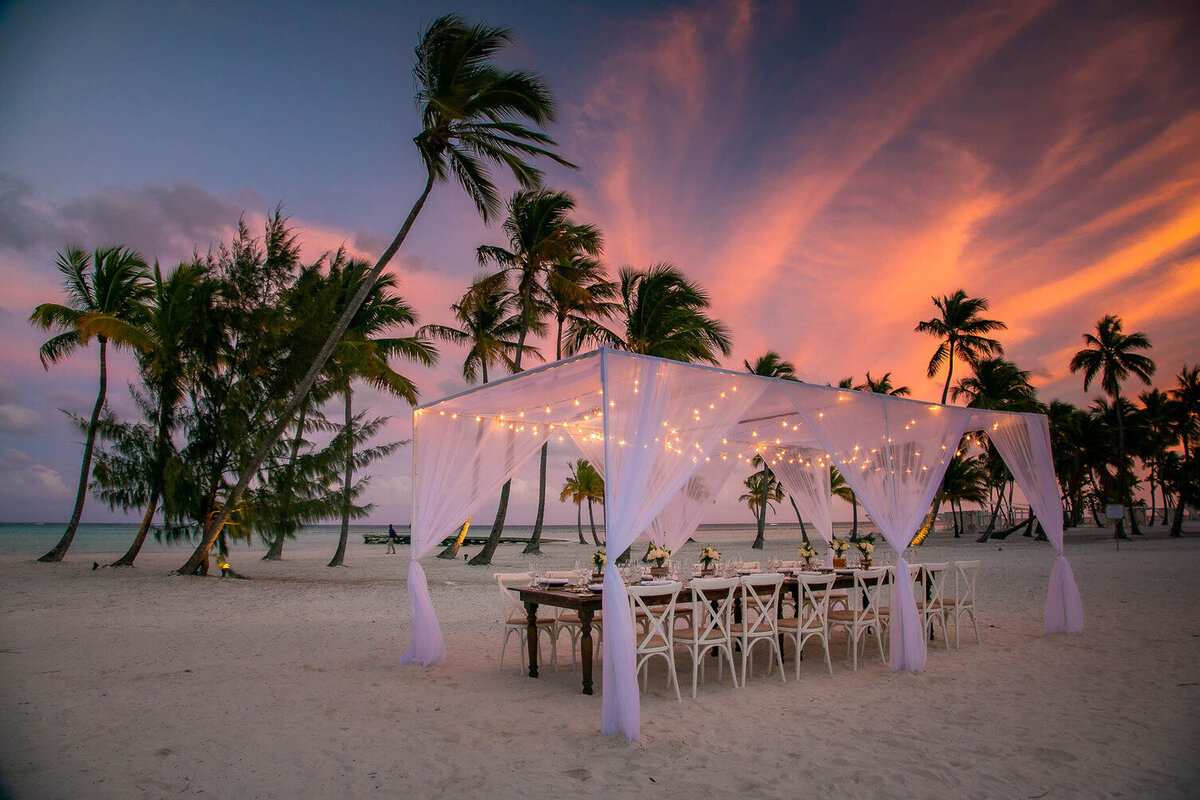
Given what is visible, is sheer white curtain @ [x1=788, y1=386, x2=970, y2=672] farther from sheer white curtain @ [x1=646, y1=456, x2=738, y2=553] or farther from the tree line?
the tree line

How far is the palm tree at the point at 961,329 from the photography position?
22.7 meters

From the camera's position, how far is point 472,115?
9.38 meters

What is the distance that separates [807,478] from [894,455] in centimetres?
279

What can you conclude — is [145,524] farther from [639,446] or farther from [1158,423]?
[1158,423]

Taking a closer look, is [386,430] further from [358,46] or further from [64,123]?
[64,123]

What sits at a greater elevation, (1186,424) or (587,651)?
(1186,424)

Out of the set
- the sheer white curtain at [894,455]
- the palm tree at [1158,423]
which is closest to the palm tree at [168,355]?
the sheer white curtain at [894,455]

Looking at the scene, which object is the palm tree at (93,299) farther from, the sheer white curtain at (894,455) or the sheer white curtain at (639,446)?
the sheer white curtain at (894,455)

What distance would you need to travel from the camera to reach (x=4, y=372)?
28.7ft

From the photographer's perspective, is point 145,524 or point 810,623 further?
point 145,524

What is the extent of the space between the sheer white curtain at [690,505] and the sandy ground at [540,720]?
2.45 metres

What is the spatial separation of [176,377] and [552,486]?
2723 centimetres

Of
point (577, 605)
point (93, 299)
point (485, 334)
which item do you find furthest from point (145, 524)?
point (577, 605)

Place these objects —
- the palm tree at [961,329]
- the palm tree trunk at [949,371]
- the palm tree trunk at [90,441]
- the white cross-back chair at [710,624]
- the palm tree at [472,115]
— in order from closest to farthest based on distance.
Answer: the white cross-back chair at [710,624]
the palm tree at [472,115]
the palm tree trunk at [90,441]
the palm tree at [961,329]
the palm tree trunk at [949,371]
